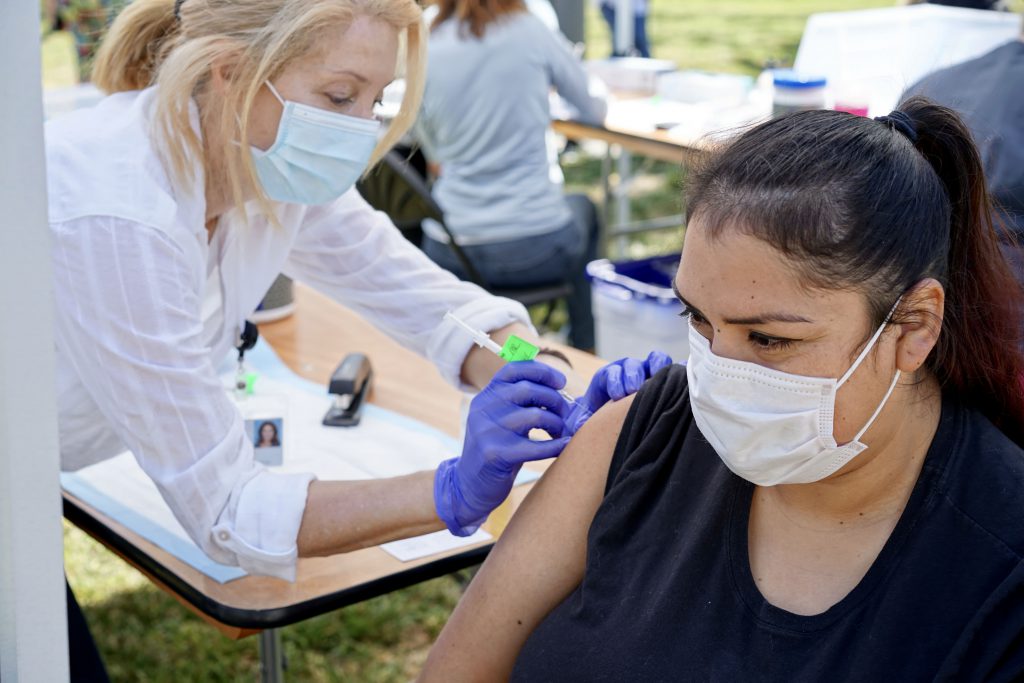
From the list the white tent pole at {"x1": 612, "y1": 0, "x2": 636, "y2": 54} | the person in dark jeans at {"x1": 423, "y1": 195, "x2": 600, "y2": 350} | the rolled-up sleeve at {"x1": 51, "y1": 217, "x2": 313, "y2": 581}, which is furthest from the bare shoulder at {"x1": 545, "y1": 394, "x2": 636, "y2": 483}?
the white tent pole at {"x1": 612, "y1": 0, "x2": 636, "y2": 54}

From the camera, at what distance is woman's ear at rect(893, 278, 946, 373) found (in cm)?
125

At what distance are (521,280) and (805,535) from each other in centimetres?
258

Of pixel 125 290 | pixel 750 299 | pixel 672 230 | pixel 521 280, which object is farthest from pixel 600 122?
pixel 750 299

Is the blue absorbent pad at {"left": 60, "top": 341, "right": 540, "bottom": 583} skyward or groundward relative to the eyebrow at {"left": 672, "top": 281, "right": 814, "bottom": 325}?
groundward

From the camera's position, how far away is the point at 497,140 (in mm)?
3898

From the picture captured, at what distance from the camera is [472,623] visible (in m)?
1.49

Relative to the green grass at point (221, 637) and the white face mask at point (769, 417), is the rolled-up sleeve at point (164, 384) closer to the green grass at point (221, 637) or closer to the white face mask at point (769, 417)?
the white face mask at point (769, 417)

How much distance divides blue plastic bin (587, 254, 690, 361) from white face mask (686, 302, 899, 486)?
1.72m

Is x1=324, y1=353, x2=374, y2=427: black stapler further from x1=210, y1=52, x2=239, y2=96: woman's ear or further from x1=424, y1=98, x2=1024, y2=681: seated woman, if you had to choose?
x1=424, y1=98, x2=1024, y2=681: seated woman

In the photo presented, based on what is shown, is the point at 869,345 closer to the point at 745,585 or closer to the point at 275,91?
the point at 745,585

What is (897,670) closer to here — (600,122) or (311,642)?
(311,642)

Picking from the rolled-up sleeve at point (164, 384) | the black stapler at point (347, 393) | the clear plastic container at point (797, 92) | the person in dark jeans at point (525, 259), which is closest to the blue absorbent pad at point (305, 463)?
the black stapler at point (347, 393)

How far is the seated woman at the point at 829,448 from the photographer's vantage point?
1.21 m

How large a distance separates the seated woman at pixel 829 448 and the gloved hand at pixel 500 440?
0.18 metres
